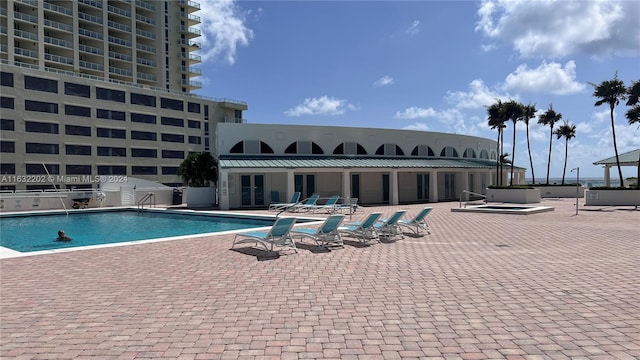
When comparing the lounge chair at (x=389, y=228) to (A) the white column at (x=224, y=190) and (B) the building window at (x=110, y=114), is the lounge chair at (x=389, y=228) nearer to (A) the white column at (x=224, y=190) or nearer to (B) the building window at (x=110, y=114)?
(A) the white column at (x=224, y=190)

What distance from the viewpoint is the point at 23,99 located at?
4838 cm

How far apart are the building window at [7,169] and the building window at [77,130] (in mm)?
7209

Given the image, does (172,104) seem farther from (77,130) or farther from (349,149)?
(349,149)

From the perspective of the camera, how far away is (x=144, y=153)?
194 feet

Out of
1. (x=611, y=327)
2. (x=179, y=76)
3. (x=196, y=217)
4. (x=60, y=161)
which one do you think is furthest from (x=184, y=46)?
(x=611, y=327)

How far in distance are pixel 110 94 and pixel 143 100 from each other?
4.53 m

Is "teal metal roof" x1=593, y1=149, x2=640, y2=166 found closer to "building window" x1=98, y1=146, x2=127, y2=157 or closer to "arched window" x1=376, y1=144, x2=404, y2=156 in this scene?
"arched window" x1=376, y1=144, x2=404, y2=156

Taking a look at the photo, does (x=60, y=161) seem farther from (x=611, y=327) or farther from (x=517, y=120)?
(x=611, y=327)

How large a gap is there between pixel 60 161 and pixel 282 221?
52369 mm

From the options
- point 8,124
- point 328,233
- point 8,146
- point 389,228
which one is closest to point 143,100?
point 8,124

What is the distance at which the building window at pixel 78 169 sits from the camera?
5181 cm

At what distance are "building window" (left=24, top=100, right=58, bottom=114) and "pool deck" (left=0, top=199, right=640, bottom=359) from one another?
50459 millimetres

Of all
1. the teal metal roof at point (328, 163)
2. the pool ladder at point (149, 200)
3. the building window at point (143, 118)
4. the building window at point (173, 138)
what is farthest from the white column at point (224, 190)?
the building window at point (173, 138)

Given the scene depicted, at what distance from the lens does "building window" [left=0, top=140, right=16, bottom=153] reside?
46.5m
